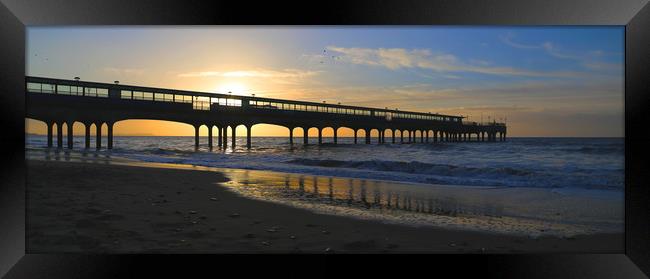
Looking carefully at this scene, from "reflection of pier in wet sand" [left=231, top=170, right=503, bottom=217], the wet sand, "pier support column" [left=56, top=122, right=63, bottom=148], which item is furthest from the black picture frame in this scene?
"pier support column" [left=56, top=122, right=63, bottom=148]

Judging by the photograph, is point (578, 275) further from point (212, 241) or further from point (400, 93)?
point (400, 93)

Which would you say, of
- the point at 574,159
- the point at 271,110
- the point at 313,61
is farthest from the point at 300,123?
the point at 313,61

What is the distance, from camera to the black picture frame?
433 cm

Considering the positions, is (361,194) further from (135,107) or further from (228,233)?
(135,107)

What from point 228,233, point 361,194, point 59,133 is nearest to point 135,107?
point 59,133

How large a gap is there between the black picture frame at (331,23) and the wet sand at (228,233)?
0.50ft

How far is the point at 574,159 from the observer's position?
1474 centimetres

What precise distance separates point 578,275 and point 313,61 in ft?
19.0

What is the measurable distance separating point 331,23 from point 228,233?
98.7 inches

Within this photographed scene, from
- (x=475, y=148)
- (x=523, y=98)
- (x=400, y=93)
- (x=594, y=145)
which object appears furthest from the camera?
(x=475, y=148)

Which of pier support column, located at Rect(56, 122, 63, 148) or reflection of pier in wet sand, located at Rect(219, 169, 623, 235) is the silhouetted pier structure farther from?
reflection of pier in wet sand, located at Rect(219, 169, 623, 235)

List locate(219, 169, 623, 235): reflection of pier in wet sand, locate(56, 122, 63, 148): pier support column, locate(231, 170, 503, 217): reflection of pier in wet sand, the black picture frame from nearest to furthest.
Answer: the black picture frame
locate(219, 169, 623, 235): reflection of pier in wet sand
locate(231, 170, 503, 217): reflection of pier in wet sand
locate(56, 122, 63, 148): pier support column

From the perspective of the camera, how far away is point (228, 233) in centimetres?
484

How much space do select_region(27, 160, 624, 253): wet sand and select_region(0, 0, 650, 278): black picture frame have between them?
15 centimetres
